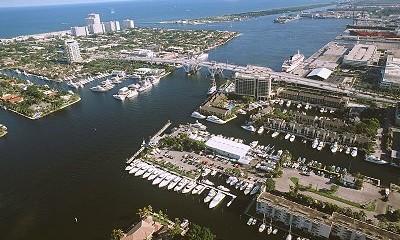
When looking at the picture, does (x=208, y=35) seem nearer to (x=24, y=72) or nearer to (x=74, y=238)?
(x=24, y=72)

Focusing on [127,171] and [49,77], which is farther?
[49,77]

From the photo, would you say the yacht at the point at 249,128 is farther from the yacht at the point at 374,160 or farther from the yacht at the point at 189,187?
the yacht at the point at 374,160

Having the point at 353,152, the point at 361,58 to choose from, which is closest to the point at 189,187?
the point at 353,152

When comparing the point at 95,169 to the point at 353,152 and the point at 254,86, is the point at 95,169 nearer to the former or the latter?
the point at 254,86

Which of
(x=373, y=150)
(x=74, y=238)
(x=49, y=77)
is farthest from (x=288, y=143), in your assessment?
(x=49, y=77)

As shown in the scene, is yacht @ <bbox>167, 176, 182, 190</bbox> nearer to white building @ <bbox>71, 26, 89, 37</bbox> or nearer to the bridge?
the bridge

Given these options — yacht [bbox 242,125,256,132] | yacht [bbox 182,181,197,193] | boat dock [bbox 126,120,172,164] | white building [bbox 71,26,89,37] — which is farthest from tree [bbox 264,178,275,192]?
white building [bbox 71,26,89,37]
